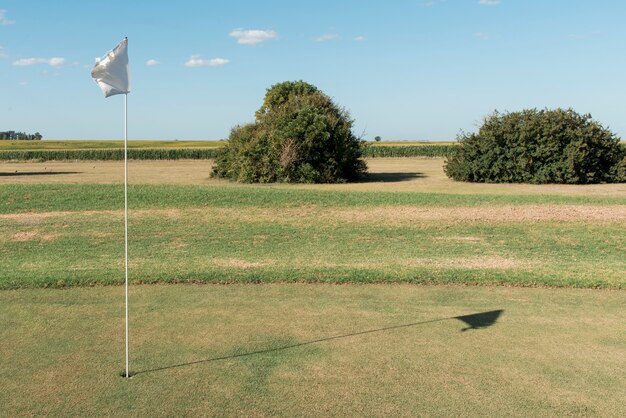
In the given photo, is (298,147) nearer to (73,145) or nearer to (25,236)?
(25,236)

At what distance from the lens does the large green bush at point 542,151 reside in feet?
133

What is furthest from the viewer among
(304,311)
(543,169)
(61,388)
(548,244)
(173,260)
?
(543,169)

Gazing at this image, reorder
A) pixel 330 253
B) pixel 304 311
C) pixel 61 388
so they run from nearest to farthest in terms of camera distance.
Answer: pixel 61 388, pixel 304 311, pixel 330 253

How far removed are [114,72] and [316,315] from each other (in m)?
4.65

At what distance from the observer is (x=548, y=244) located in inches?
681

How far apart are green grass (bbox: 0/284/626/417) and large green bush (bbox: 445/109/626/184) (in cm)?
3201

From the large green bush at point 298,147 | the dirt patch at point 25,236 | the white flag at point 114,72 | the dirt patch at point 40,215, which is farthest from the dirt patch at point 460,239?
the large green bush at point 298,147

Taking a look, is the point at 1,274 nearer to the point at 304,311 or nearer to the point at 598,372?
the point at 304,311

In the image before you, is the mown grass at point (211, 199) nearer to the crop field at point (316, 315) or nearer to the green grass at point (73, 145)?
the crop field at point (316, 315)

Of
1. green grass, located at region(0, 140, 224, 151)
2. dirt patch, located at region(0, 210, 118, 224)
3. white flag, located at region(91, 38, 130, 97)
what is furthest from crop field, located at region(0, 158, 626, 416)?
green grass, located at region(0, 140, 224, 151)

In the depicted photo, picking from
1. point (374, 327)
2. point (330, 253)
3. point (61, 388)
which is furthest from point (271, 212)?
point (61, 388)

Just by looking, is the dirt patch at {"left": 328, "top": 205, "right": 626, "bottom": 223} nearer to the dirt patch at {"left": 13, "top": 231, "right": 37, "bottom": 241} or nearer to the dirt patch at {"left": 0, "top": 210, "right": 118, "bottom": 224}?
the dirt patch at {"left": 0, "top": 210, "right": 118, "bottom": 224}

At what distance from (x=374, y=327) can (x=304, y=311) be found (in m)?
1.33

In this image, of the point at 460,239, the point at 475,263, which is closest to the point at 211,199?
the point at 460,239
